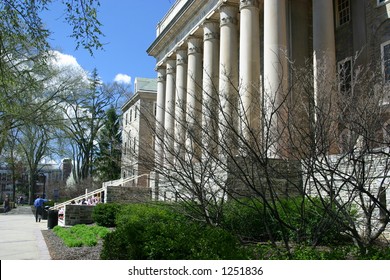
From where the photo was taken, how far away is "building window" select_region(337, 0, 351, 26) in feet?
77.3

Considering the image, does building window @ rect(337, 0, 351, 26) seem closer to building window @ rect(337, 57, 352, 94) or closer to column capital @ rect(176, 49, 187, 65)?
building window @ rect(337, 57, 352, 94)

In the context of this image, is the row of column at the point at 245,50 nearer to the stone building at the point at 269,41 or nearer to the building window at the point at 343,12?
the stone building at the point at 269,41

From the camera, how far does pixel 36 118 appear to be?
111ft

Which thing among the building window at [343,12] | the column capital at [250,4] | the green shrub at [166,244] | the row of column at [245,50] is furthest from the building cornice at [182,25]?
the green shrub at [166,244]

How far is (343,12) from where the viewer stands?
24.0 meters

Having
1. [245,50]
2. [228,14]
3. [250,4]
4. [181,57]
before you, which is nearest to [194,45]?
[181,57]

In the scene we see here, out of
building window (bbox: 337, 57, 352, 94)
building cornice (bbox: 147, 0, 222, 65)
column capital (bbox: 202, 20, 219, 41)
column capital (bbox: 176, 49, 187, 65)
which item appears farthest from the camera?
column capital (bbox: 176, 49, 187, 65)

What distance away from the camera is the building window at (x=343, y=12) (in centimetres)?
2357

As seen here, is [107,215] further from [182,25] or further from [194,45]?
[182,25]

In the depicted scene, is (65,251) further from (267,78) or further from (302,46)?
(302,46)

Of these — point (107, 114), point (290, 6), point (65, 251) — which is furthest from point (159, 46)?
point (65, 251)

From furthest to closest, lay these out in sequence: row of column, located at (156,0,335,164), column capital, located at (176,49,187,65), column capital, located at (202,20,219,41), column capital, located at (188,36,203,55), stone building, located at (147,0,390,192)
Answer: column capital, located at (176,49,187,65), column capital, located at (188,36,203,55), column capital, located at (202,20,219,41), stone building, located at (147,0,390,192), row of column, located at (156,0,335,164)

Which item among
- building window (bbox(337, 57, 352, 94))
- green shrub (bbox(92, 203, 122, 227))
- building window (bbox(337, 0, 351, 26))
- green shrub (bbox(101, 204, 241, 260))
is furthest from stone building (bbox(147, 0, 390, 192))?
green shrub (bbox(92, 203, 122, 227))

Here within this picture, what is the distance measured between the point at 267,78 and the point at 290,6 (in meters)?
7.99
